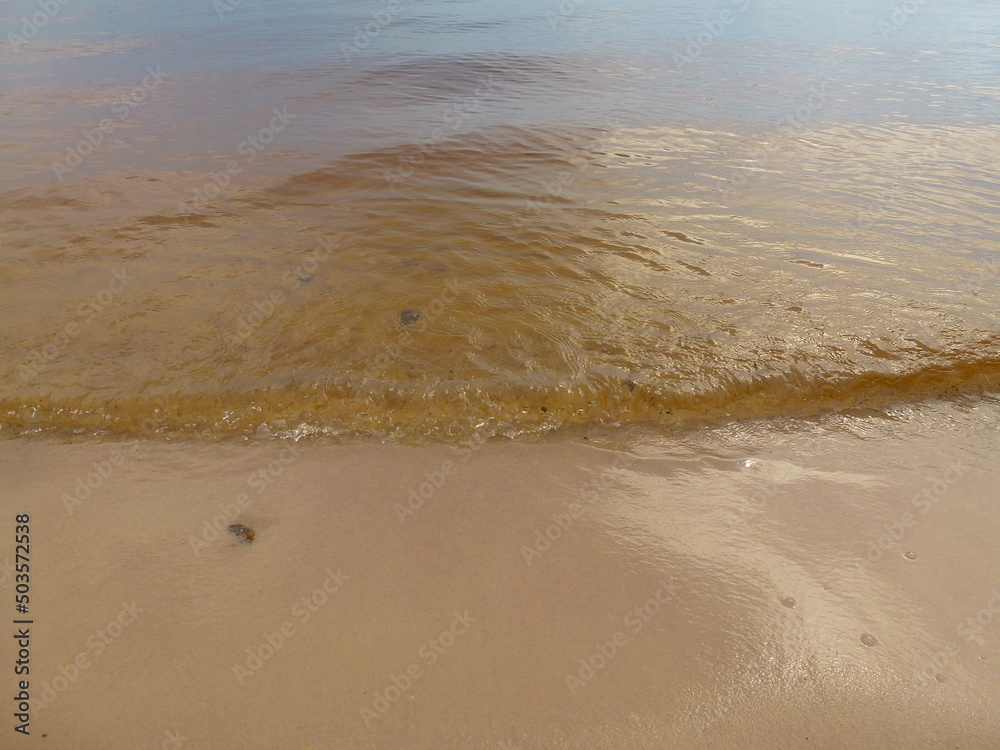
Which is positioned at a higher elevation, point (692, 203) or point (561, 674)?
point (692, 203)

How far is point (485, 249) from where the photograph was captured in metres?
5.18

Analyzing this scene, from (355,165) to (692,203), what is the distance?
12.3 feet

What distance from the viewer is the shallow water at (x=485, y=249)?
365 cm

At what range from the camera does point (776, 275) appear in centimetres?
468

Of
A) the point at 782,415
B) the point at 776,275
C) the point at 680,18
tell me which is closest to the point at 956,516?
the point at 782,415

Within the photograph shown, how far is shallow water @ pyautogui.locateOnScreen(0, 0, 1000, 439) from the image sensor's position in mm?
3648

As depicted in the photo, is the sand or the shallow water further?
the shallow water

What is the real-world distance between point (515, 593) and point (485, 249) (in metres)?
3.35

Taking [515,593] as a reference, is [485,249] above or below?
above

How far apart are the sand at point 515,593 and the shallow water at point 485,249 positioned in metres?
0.42

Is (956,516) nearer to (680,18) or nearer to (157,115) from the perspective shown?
(157,115)

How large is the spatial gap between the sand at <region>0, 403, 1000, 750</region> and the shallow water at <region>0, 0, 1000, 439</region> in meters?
0.42

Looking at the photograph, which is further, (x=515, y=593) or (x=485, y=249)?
(x=485, y=249)

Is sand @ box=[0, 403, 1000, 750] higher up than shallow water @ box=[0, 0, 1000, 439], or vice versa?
shallow water @ box=[0, 0, 1000, 439]
